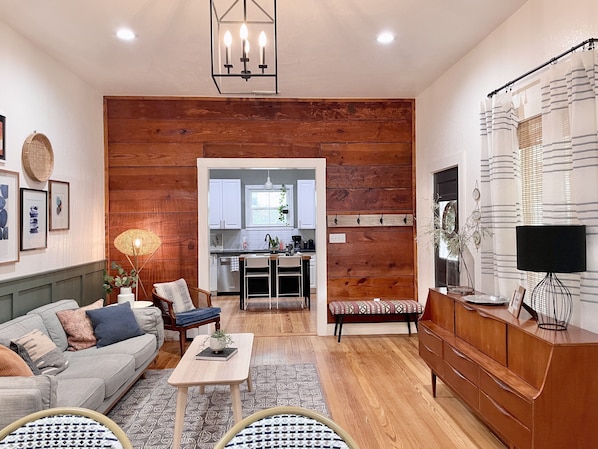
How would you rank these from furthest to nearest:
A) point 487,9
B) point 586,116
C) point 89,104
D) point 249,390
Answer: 1. point 89,104
2. point 249,390
3. point 487,9
4. point 586,116

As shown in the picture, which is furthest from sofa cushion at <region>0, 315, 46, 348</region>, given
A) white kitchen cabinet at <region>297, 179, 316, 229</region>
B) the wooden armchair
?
white kitchen cabinet at <region>297, 179, 316, 229</region>

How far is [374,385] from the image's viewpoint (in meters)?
3.78

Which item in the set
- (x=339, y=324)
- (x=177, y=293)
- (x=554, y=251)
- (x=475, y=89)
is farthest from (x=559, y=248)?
Answer: (x=177, y=293)

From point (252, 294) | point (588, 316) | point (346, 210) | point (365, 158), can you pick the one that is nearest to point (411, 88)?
point (365, 158)

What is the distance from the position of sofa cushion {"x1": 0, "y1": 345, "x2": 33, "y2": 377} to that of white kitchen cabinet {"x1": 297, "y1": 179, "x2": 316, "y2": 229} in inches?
272

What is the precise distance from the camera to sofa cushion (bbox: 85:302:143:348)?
3.66m

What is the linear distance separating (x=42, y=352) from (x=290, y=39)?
10.4ft

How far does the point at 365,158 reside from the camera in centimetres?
552

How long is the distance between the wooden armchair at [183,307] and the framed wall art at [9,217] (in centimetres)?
163

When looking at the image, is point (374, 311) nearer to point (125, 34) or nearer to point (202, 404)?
point (202, 404)

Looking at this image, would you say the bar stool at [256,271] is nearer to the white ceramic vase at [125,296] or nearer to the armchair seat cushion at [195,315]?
the armchair seat cushion at [195,315]

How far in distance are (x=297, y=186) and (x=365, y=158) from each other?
375 cm

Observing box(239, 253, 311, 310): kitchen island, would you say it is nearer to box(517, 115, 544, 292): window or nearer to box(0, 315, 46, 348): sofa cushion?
box(0, 315, 46, 348): sofa cushion

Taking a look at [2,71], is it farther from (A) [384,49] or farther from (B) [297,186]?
(B) [297,186]
